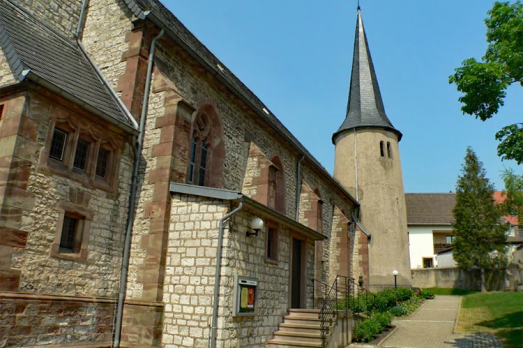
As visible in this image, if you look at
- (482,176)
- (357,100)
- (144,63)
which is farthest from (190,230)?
(482,176)

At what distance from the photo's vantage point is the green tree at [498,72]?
391 inches

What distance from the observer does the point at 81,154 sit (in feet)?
29.7

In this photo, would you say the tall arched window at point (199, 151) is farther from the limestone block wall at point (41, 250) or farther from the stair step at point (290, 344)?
the stair step at point (290, 344)

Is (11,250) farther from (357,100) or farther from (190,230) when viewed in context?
(357,100)

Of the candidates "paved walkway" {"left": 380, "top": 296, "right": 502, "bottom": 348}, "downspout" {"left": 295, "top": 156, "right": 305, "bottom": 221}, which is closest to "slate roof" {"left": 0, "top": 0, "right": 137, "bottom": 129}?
"paved walkway" {"left": 380, "top": 296, "right": 502, "bottom": 348}

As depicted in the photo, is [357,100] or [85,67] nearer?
[85,67]

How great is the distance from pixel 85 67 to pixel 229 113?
4.59 metres

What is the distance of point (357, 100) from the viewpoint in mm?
31422

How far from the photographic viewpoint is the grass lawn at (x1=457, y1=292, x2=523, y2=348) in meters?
13.0

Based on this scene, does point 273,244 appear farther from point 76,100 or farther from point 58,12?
point 58,12

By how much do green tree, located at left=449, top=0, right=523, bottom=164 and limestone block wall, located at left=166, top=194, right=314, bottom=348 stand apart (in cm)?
616

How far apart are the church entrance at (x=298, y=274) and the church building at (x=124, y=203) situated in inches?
1.8

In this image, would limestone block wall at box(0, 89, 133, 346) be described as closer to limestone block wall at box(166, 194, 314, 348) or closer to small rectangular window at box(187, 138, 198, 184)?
limestone block wall at box(166, 194, 314, 348)

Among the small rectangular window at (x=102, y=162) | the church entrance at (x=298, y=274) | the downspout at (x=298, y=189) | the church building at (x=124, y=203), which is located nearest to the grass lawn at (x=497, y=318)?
the church entrance at (x=298, y=274)
